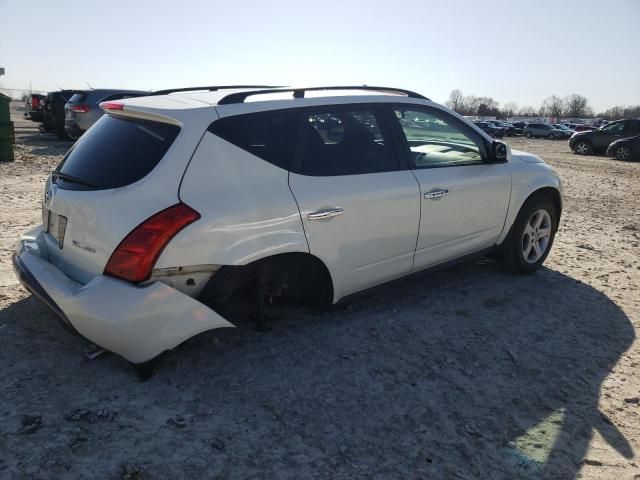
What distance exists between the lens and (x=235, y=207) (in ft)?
9.07

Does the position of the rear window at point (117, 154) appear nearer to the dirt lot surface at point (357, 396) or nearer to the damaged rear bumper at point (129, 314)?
the damaged rear bumper at point (129, 314)

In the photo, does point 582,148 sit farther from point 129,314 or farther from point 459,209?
point 129,314

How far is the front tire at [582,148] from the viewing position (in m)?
22.2

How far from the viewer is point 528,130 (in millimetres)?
46969

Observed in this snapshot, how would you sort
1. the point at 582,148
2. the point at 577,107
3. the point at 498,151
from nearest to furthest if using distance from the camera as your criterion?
1. the point at 498,151
2. the point at 582,148
3. the point at 577,107

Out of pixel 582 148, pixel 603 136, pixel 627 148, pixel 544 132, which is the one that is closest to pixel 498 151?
pixel 627 148

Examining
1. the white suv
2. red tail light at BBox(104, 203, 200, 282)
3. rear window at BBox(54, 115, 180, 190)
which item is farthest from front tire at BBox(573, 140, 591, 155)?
red tail light at BBox(104, 203, 200, 282)

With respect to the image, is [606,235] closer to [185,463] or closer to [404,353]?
[404,353]

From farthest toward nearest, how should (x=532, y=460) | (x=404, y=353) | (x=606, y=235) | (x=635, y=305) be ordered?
1. (x=606, y=235)
2. (x=635, y=305)
3. (x=404, y=353)
4. (x=532, y=460)

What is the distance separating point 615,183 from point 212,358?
1174 cm

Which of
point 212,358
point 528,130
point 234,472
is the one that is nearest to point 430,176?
point 212,358

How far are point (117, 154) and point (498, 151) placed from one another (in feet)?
9.89

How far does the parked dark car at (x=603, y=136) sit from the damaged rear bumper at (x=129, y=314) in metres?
22.7

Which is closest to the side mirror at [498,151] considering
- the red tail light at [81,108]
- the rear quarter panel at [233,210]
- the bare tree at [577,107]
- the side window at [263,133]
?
the side window at [263,133]
